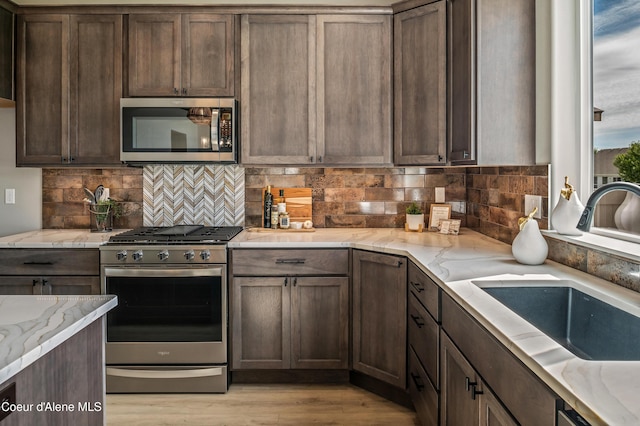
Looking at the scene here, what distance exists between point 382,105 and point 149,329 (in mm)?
2014

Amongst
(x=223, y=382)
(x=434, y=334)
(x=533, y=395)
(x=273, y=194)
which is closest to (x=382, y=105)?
(x=273, y=194)

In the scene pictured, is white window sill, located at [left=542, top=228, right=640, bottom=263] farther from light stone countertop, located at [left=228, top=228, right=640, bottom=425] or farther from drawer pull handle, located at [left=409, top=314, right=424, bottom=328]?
drawer pull handle, located at [left=409, top=314, right=424, bottom=328]

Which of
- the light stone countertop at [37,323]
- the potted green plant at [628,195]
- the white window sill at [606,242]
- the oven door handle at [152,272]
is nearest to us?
the light stone countertop at [37,323]

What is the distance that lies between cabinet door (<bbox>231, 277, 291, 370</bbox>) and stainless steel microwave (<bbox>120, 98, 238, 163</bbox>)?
85cm

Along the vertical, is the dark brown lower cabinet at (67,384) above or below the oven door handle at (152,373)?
above

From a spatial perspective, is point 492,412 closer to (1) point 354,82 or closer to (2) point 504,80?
(2) point 504,80

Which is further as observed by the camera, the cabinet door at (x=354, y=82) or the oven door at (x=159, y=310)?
the cabinet door at (x=354, y=82)

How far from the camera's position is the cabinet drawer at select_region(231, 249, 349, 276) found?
295cm

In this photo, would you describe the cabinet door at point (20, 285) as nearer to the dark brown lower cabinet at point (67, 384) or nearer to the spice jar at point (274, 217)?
the spice jar at point (274, 217)

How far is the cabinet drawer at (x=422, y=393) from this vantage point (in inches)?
83.1

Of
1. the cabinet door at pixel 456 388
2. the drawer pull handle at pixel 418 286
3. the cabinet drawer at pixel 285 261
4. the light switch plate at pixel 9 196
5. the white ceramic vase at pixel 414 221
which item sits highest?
the light switch plate at pixel 9 196

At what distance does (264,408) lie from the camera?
273cm

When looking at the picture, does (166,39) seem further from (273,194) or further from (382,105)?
(382,105)

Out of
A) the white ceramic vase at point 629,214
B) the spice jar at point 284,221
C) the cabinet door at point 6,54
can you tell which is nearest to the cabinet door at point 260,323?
the spice jar at point 284,221
